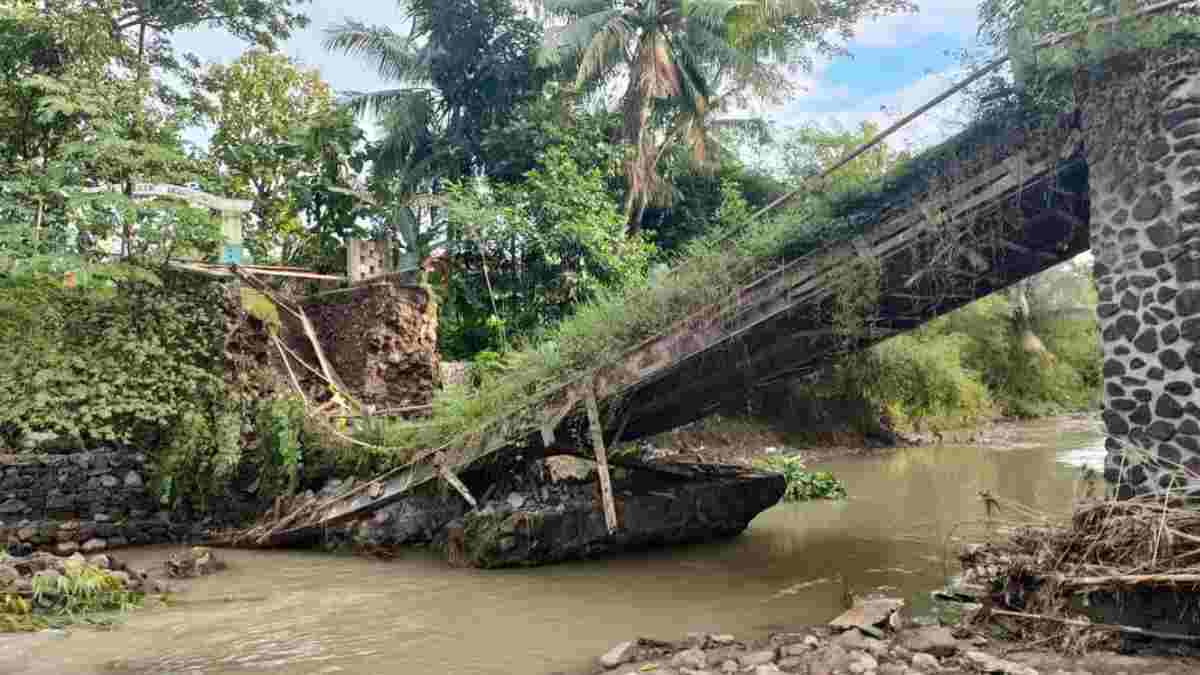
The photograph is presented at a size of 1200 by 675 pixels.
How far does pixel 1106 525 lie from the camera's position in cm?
573

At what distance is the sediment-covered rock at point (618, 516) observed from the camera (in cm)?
948

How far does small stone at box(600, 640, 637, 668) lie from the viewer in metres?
5.79

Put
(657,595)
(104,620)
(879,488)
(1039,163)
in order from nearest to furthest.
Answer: (1039,163)
(104,620)
(657,595)
(879,488)

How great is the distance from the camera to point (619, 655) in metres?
5.84

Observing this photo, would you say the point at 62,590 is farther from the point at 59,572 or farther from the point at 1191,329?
the point at 1191,329

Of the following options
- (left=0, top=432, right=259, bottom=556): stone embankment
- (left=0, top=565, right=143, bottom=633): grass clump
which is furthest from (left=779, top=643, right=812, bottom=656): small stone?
(left=0, top=432, right=259, bottom=556): stone embankment

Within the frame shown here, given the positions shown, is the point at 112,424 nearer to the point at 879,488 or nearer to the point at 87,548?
the point at 87,548

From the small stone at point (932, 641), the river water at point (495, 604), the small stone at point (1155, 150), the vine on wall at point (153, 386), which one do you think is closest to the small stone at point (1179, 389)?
the river water at point (495, 604)

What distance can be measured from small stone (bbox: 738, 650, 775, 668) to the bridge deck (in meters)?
3.43

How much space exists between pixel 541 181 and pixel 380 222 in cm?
334

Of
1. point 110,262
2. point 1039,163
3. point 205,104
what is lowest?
point 1039,163

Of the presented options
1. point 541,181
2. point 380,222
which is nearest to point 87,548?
point 380,222

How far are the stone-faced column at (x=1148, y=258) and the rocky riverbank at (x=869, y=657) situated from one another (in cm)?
137

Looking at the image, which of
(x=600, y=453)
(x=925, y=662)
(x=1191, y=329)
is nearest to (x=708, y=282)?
(x=600, y=453)
